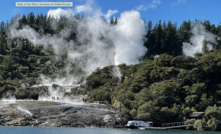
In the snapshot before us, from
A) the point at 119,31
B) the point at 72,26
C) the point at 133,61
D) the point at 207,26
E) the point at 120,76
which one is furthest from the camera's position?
the point at 72,26

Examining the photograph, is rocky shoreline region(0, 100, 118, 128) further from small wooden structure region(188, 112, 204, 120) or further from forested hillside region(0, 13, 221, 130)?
small wooden structure region(188, 112, 204, 120)

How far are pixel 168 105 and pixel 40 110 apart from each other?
1246 inches

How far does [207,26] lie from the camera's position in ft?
539

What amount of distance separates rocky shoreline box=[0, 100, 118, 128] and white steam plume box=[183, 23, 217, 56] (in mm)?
79994

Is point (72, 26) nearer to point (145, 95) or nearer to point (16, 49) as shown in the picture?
point (16, 49)

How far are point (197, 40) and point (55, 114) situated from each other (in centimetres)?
9984

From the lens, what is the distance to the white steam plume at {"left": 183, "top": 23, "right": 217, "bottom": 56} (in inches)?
5851

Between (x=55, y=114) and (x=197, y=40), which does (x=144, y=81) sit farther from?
(x=197, y=40)

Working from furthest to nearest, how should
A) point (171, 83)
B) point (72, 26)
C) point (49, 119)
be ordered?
point (72, 26) → point (171, 83) → point (49, 119)

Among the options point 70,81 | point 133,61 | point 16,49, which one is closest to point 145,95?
point 133,61

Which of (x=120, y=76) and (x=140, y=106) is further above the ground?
(x=120, y=76)

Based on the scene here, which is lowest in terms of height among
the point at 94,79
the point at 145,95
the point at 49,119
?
the point at 49,119

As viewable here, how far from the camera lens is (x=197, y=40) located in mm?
154875

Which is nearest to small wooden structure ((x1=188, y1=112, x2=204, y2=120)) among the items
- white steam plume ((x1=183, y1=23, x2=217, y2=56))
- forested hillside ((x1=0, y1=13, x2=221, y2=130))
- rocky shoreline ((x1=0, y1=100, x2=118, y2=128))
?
forested hillside ((x1=0, y1=13, x2=221, y2=130))
